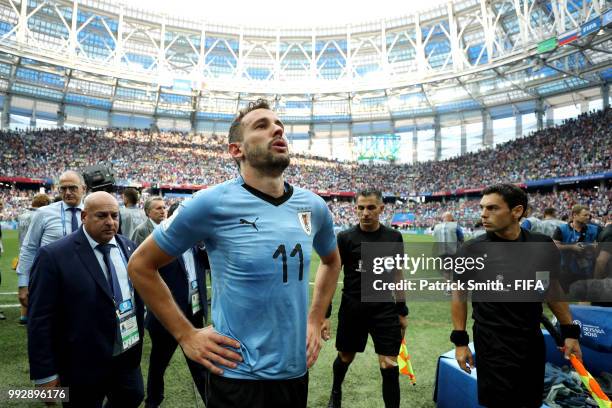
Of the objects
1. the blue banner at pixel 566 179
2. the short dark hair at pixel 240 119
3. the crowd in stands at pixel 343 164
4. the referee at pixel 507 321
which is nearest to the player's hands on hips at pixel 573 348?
the referee at pixel 507 321

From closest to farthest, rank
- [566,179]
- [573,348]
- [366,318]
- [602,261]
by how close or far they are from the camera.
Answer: [573,348] < [366,318] < [602,261] < [566,179]

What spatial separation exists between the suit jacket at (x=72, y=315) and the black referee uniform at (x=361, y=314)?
229 centimetres

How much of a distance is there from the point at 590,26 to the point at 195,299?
2954 centimetres

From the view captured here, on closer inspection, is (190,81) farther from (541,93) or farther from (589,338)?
(589,338)

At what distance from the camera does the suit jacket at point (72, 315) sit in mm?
2398

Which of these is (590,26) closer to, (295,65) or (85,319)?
(85,319)

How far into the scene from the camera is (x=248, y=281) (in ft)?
5.62

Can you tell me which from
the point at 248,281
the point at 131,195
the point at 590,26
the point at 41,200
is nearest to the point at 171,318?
the point at 248,281

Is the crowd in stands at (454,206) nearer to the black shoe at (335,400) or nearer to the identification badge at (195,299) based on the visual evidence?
the black shoe at (335,400)

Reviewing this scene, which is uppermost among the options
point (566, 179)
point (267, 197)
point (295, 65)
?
point (295, 65)

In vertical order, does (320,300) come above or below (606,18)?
below

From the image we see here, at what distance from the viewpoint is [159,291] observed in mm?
1681

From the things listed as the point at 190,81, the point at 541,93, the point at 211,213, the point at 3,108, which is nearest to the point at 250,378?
the point at 211,213

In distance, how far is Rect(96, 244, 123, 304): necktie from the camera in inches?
106
